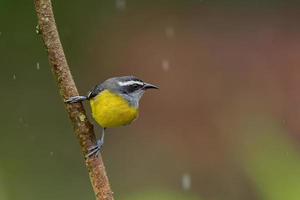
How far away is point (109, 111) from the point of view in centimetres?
290

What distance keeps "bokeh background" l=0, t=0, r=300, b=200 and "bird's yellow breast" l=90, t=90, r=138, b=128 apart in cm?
415

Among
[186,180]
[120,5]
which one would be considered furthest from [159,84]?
[186,180]

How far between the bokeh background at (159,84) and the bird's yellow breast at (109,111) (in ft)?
13.6

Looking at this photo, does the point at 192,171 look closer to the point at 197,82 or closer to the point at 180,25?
the point at 197,82

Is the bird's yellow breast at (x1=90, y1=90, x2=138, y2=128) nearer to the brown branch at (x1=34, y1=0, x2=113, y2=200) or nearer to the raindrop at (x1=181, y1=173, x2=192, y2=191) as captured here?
the brown branch at (x1=34, y1=0, x2=113, y2=200)

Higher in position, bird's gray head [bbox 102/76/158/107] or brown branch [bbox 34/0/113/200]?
brown branch [bbox 34/0/113/200]

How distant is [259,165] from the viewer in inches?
90.9

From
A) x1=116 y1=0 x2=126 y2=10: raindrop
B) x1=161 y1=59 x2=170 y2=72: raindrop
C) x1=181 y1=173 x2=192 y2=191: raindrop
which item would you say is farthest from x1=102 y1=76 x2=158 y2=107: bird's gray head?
x1=116 y1=0 x2=126 y2=10: raindrop

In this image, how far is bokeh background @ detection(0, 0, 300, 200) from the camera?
25.1 feet

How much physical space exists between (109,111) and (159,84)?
584cm

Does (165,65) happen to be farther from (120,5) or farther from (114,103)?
(114,103)

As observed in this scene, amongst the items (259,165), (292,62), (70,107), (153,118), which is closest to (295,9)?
(292,62)

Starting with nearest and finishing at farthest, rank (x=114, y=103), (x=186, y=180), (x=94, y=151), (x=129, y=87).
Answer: (x=94, y=151), (x=114, y=103), (x=129, y=87), (x=186, y=180)

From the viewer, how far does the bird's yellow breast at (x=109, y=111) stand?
113 inches
